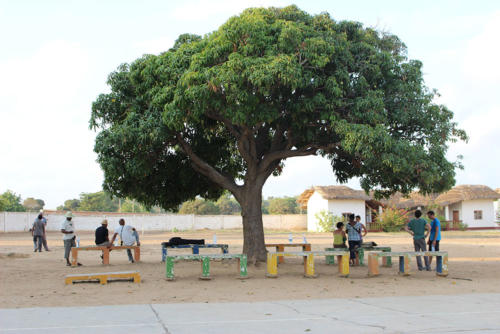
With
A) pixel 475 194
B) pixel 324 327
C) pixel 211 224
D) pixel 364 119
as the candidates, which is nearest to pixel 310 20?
pixel 364 119

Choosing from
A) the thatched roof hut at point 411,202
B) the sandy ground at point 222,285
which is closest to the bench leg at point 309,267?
the sandy ground at point 222,285

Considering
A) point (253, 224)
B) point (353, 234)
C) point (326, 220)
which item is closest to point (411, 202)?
point (326, 220)

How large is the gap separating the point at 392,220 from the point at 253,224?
37951mm

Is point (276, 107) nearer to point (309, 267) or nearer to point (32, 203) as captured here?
point (309, 267)

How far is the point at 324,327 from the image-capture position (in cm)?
728

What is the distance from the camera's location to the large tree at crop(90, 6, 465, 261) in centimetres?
1283

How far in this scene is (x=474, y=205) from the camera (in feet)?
193

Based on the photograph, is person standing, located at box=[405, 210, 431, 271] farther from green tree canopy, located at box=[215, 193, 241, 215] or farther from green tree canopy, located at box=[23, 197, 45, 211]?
green tree canopy, located at box=[23, 197, 45, 211]

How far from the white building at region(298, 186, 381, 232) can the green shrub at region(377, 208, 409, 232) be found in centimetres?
310

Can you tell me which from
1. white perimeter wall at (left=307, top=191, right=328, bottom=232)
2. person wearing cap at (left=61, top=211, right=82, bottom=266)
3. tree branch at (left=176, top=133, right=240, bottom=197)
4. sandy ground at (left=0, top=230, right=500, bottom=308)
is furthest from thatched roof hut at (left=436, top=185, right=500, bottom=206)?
person wearing cap at (left=61, top=211, right=82, bottom=266)

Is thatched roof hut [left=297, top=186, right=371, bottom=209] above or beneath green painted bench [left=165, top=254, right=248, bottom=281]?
above

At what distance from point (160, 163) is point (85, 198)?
84.4m

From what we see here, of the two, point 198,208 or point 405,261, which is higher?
point 198,208

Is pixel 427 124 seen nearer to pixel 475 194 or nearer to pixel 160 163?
pixel 160 163
